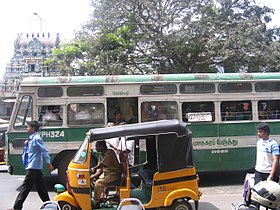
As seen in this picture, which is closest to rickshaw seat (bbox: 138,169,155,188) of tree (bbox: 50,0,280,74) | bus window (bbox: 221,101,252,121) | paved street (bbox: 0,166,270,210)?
paved street (bbox: 0,166,270,210)

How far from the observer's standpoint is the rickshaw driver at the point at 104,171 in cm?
611

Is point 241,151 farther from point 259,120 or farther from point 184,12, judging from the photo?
point 184,12

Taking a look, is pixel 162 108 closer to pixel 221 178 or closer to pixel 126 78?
pixel 126 78

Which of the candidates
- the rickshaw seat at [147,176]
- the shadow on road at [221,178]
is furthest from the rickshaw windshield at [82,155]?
the shadow on road at [221,178]

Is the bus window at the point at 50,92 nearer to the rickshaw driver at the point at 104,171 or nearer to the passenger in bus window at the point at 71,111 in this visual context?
the passenger in bus window at the point at 71,111

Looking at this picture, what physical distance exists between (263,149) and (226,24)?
1340 centimetres

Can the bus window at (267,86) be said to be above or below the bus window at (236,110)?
above

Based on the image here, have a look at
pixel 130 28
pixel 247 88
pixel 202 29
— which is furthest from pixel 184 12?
pixel 247 88

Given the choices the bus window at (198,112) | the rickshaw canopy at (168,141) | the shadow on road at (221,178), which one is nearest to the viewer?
the rickshaw canopy at (168,141)

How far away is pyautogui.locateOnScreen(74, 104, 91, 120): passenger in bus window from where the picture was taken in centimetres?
899

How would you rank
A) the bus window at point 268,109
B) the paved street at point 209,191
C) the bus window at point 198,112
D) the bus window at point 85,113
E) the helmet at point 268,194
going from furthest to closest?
the bus window at point 268,109 → the bus window at point 198,112 → the bus window at point 85,113 → the paved street at point 209,191 → the helmet at point 268,194

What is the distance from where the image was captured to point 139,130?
5.86 metres

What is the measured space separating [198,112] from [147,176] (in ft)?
10.5

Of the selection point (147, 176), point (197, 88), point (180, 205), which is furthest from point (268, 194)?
point (197, 88)
